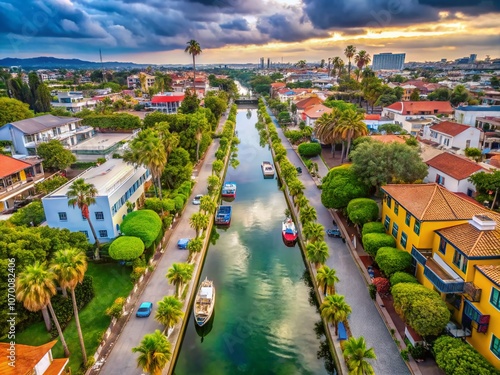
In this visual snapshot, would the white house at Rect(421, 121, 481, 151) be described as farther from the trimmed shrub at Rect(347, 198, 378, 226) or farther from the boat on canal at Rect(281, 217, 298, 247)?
the boat on canal at Rect(281, 217, 298, 247)

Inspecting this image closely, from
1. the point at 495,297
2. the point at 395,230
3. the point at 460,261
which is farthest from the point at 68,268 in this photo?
the point at 395,230

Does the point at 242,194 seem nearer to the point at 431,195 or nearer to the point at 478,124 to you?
the point at 431,195

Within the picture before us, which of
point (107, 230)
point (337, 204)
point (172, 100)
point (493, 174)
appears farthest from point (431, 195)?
point (172, 100)

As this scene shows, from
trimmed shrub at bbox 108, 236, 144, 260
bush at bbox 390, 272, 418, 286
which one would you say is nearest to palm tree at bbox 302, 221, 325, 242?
bush at bbox 390, 272, 418, 286

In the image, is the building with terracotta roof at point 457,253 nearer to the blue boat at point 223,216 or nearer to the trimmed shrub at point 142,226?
the blue boat at point 223,216

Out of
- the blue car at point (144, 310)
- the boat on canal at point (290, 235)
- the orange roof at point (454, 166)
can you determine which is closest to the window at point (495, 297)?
the boat on canal at point (290, 235)

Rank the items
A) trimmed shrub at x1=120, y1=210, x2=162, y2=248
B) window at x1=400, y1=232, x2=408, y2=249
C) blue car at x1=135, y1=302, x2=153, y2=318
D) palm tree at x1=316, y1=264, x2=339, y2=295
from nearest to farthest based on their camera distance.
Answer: palm tree at x1=316, y1=264, x2=339, y2=295
blue car at x1=135, y1=302, x2=153, y2=318
window at x1=400, y1=232, x2=408, y2=249
trimmed shrub at x1=120, y1=210, x2=162, y2=248

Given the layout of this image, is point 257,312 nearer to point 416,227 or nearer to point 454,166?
point 416,227
